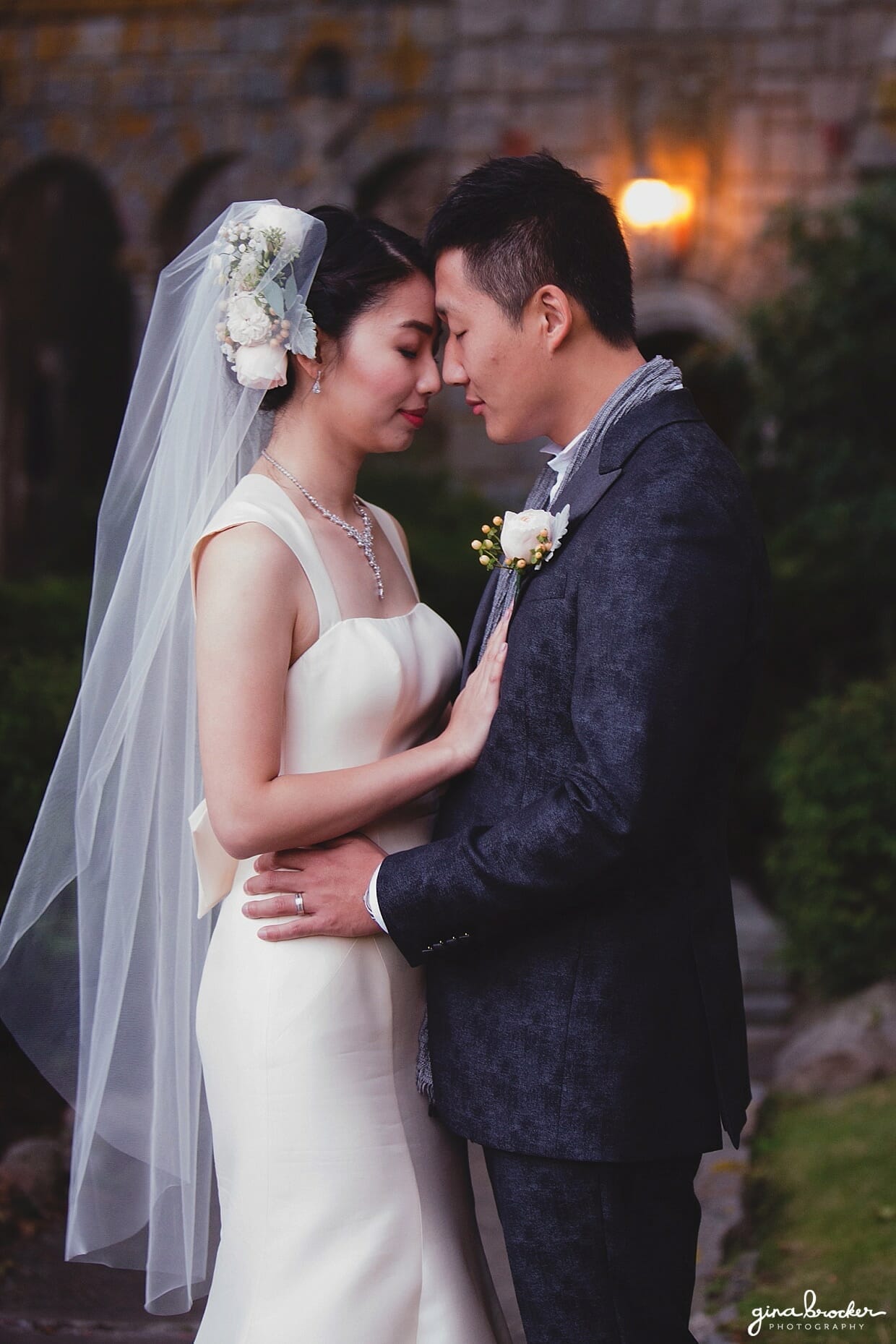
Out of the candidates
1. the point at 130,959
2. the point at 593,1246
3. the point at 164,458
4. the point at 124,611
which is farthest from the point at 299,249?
the point at 593,1246

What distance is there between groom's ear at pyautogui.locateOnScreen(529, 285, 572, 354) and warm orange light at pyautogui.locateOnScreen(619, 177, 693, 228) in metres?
8.98

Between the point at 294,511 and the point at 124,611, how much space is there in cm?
45

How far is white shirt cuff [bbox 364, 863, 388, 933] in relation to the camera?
2107 mm

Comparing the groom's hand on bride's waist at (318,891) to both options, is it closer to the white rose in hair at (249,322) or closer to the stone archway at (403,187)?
the white rose in hair at (249,322)

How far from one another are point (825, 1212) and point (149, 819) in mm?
2274

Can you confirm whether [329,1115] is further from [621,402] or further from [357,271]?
[357,271]

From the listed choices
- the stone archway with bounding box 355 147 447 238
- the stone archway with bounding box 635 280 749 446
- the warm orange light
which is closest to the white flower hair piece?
the stone archway with bounding box 635 280 749 446

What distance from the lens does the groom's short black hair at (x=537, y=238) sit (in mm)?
2121

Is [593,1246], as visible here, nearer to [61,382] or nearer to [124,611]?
[124,611]

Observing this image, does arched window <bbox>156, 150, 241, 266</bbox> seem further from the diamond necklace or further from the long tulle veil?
the diamond necklace

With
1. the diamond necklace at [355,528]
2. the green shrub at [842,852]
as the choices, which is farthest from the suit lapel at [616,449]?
the green shrub at [842,852]

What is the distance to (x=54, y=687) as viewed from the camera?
4.21 m

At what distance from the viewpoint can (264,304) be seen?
7.67 feet

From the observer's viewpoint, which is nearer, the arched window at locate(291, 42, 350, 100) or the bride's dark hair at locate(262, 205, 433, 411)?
the bride's dark hair at locate(262, 205, 433, 411)
